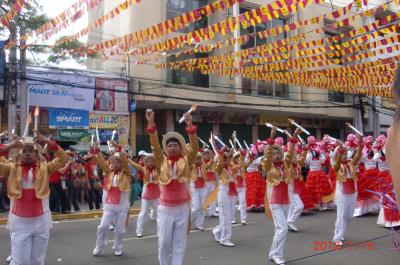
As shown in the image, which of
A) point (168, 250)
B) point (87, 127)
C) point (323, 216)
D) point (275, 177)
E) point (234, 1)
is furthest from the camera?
point (87, 127)

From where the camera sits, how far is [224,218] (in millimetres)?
8828

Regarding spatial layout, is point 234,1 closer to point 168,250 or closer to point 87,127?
point 168,250

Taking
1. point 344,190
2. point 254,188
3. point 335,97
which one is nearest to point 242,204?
point 254,188

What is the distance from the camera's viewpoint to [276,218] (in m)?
7.52

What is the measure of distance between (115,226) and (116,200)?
0.46 metres

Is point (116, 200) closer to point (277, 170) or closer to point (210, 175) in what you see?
point (277, 170)

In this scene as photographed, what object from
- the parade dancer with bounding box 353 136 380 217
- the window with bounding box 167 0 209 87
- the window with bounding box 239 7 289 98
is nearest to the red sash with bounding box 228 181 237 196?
the parade dancer with bounding box 353 136 380 217

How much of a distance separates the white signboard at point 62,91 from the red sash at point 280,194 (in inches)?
418

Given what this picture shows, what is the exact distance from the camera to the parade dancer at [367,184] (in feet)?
42.1

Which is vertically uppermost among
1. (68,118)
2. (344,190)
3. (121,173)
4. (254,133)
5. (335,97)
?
(335,97)

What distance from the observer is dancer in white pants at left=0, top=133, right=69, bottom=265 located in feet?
17.8

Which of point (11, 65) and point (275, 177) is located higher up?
point (11, 65)

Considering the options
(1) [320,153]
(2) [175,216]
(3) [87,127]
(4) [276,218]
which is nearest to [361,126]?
(1) [320,153]

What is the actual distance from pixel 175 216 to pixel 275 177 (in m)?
2.93
